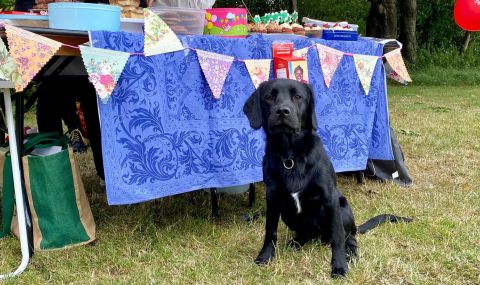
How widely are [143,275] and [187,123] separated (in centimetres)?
90

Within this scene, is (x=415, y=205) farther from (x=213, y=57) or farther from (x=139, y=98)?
(x=139, y=98)

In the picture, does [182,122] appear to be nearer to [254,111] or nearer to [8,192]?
[254,111]

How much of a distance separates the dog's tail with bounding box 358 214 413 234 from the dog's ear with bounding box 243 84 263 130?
0.95 metres

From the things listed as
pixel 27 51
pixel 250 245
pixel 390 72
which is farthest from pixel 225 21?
pixel 390 72

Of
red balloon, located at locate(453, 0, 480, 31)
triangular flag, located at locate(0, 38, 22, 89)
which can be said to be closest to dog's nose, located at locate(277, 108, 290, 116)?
triangular flag, located at locate(0, 38, 22, 89)

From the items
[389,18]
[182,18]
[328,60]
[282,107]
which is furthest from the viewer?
[389,18]

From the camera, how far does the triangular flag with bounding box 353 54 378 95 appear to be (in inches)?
147

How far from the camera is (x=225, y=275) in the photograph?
96.9 inches

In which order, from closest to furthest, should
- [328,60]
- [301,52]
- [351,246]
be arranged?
[351,246], [301,52], [328,60]

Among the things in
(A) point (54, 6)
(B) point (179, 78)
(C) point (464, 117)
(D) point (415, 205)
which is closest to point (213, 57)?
(B) point (179, 78)

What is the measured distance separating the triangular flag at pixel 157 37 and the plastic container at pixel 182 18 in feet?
0.56

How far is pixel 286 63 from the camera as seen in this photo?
10.5ft

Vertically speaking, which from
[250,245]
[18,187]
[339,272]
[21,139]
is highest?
[21,139]

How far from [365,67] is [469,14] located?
599 cm
